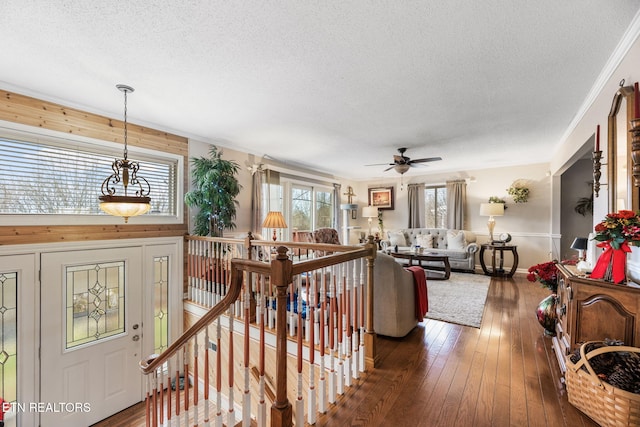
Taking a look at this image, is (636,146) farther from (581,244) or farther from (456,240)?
(456,240)

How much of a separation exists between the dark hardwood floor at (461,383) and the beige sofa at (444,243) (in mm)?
2966

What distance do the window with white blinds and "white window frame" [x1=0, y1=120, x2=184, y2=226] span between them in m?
Answer: 0.02

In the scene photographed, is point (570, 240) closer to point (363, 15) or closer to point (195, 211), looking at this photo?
point (363, 15)

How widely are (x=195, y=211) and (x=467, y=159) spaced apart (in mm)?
5448

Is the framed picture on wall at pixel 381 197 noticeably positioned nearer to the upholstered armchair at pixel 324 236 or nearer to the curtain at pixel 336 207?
the curtain at pixel 336 207

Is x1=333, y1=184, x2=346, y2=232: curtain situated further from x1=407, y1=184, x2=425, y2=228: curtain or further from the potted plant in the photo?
the potted plant

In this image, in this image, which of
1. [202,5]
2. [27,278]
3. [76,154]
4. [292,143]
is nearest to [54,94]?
[76,154]

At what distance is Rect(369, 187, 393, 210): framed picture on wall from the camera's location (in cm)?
826

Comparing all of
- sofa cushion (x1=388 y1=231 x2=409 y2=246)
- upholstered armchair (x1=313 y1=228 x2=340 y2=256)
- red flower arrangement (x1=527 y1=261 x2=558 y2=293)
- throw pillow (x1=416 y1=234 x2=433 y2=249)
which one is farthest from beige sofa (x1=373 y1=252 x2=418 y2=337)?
sofa cushion (x1=388 y1=231 x2=409 y2=246)

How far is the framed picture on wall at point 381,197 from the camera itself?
826 cm

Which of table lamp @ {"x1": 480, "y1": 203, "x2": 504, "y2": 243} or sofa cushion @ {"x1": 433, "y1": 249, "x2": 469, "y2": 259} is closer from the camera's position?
table lamp @ {"x1": 480, "y1": 203, "x2": 504, "y2": 243}

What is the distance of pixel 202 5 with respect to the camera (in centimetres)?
169

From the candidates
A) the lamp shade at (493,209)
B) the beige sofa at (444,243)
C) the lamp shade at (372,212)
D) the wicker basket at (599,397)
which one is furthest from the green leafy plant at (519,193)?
the wicker basket at (599,397)

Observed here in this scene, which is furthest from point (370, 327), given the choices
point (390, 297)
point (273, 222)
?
point (273, 222)
